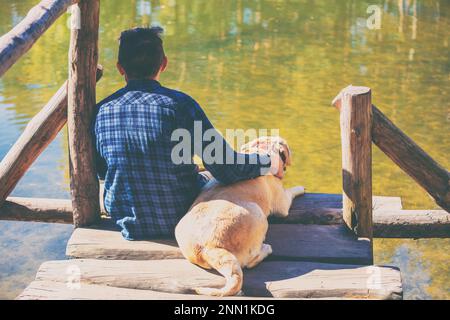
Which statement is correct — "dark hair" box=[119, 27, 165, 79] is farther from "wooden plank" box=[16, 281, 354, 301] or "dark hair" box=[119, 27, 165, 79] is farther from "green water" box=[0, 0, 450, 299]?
"green water" box=[0, 0, 450, 299]

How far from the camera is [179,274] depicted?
3.70 m

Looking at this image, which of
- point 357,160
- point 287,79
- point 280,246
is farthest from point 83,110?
point 287,79

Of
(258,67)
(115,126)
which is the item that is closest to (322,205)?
(115,126)

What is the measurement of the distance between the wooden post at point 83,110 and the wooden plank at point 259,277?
544mm

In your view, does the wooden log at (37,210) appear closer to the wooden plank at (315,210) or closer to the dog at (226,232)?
the dog at (226,232)

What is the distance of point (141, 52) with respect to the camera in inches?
155

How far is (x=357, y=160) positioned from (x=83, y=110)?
1598mm

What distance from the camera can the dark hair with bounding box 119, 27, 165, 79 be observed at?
3936 mm

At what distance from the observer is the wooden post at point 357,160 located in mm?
4168

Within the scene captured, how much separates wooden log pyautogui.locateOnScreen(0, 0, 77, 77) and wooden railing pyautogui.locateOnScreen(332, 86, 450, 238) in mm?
1656

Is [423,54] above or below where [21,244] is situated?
above

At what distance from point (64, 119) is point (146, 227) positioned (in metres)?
1.05

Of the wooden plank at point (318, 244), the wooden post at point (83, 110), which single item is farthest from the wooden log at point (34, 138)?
the wooden plank at point (318, 244)
